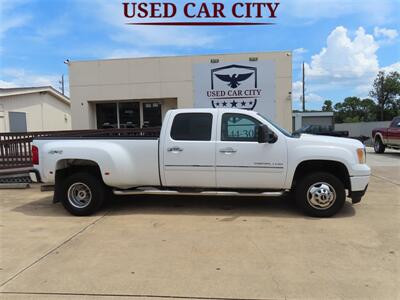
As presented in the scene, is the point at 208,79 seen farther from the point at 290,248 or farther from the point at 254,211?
the point at 290,248

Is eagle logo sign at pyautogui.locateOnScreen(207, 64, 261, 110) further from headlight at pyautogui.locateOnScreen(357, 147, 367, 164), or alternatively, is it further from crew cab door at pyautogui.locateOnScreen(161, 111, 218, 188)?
headlight at pyautogui.locateOnScreen(357, 147, 367, 164)

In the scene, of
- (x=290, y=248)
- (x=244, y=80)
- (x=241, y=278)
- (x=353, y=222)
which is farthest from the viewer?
(x=244, y=80)

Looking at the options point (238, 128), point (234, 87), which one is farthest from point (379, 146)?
point (238, 128)

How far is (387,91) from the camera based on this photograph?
6112 centimetres

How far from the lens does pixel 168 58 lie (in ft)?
50.9

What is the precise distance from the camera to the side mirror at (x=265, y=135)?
258 inches

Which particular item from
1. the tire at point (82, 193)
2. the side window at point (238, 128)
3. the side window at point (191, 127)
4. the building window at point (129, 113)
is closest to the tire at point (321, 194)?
the side window at point (238, 128)

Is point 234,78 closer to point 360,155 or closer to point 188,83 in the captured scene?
point 188,83

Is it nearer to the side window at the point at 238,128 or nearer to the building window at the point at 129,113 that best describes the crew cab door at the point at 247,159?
the side window at the point at 238,128

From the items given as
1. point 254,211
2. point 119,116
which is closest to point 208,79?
point 119,116

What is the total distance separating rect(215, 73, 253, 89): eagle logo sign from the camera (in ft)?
50.0

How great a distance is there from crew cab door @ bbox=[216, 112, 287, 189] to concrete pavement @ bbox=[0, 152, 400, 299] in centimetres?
62

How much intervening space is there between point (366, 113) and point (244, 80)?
67927 millimetres

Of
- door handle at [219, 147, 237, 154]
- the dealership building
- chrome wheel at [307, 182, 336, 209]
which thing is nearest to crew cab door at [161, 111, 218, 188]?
door handle at [219, 147, 237, 154]
